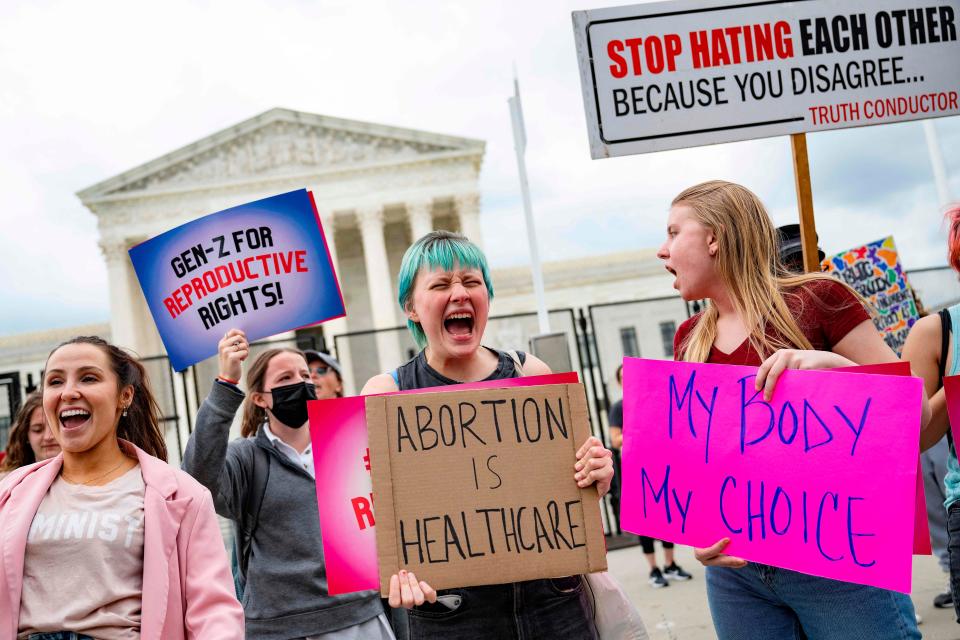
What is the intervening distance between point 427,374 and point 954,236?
1.54 metres

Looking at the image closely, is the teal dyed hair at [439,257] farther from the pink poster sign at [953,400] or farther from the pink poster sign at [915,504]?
the pink poster sign at [953,400]

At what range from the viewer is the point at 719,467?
2.02 metres

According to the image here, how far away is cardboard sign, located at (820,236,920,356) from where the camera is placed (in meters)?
5.45

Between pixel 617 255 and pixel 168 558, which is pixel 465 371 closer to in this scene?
pixel 168 558

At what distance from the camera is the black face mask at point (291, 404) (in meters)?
3.35

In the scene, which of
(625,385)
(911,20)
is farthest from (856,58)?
(625,385)

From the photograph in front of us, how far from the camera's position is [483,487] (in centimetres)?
198

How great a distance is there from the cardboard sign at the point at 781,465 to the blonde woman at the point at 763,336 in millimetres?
73

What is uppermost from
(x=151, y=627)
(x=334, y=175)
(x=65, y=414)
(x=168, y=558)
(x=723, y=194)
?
(x=334, y=175)

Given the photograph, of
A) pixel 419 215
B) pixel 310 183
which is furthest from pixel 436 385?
pixel 310 183

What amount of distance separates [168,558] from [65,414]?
0.50 m

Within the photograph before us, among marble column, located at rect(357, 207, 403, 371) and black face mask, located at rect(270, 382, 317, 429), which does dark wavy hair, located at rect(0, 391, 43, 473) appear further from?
marble column, located at rect(357, 207, 403, 371)

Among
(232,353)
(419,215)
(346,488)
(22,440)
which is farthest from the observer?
(419,215)

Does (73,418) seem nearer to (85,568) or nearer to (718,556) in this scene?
(85,568)
